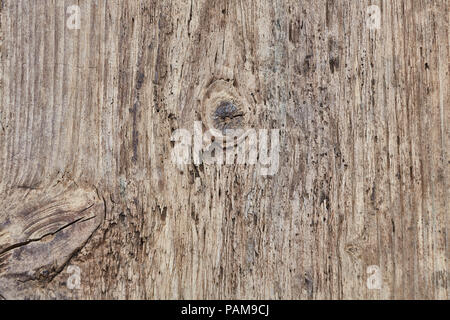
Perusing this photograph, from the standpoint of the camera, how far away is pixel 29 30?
0.95 meters

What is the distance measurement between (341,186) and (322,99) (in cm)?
19

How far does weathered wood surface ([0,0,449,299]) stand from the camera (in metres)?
0.92

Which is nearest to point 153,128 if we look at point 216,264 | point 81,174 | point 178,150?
point 178,150

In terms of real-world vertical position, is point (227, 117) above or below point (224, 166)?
above

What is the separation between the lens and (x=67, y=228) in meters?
0.92

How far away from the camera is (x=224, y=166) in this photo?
925 millimetres

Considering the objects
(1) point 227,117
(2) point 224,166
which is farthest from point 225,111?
(2) point 224,166

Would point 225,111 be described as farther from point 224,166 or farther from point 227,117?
point 224,166

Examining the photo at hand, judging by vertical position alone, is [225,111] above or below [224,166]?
above

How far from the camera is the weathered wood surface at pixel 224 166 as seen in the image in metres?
0.92
